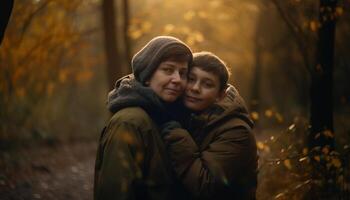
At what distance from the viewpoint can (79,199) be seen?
875 centimetres

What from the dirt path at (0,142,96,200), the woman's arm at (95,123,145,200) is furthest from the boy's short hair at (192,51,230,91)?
the dirt path at (0,142,96,200)

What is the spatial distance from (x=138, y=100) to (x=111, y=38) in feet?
27.1

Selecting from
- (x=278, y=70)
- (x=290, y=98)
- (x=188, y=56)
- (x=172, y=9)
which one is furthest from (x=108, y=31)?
(x=290, y=98)

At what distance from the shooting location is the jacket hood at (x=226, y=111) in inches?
167

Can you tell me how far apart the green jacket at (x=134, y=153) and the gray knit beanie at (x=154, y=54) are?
13 centimetres

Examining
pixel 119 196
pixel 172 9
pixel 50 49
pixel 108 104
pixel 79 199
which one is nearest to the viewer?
pixel 119 196

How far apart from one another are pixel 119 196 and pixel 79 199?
5.27 metres

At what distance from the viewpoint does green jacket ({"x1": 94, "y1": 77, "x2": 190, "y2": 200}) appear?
3750 mm

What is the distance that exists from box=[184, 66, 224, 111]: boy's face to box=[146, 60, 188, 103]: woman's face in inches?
6.5

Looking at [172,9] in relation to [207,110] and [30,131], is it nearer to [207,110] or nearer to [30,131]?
[30,131]

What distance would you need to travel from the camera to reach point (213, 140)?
13.8 ft

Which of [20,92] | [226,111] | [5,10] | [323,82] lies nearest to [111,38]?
[20,92]

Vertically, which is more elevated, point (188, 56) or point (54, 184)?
point (188, 56)

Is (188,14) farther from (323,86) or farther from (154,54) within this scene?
(154,54)
